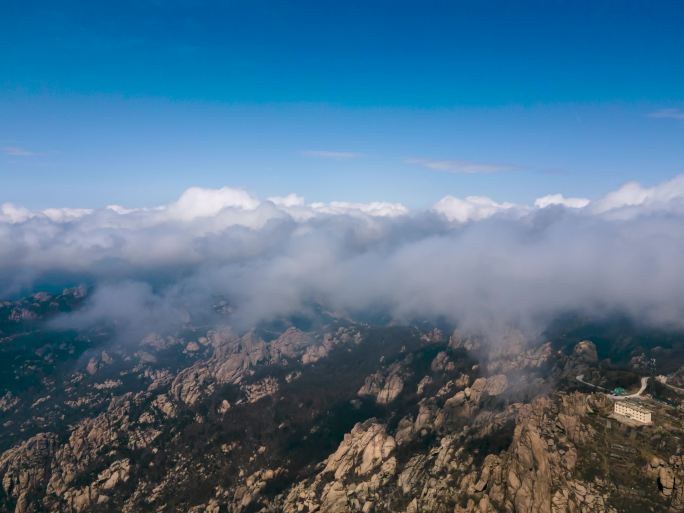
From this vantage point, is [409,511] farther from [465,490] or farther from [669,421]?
[669,421]

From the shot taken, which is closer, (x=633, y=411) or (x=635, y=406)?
(x=633, y=411)

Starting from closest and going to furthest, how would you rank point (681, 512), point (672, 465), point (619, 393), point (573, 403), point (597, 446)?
point (681, 512) → point (672, 465) → point (597, 446) → point (573, 403) → point (619, 393)

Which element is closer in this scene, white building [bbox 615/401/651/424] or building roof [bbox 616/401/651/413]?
white building [bbox 615/401/651/424]

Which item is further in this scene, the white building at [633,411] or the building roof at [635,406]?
the building roof at [635,406]

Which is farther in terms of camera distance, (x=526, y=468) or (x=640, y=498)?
(x=526, y=468)

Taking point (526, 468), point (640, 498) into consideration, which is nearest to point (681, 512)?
point (640, 498)

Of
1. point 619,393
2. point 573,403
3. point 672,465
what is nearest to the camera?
point 672,465

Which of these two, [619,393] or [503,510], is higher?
[619,393]

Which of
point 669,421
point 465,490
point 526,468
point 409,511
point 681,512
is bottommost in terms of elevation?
point 409,511
